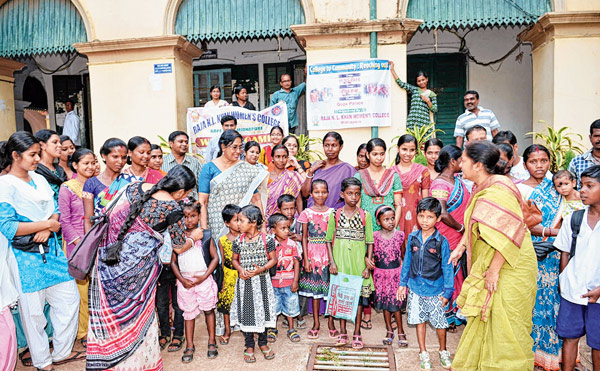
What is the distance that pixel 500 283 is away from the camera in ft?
8.93

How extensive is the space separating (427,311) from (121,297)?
226cm

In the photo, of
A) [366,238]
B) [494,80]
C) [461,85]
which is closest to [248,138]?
[366,238]

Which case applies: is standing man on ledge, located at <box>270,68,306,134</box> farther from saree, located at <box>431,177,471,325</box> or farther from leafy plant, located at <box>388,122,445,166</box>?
saree, located at <box>431,177,471,325</box>

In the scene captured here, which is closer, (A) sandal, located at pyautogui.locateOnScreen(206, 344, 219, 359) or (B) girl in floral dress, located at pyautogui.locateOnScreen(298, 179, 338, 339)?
(A) sandal, located at pyautogui.locateOnScreen(206, 344, 219, 359)

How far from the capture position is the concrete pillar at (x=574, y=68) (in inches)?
229

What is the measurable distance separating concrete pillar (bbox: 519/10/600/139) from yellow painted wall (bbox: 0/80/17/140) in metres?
8.79

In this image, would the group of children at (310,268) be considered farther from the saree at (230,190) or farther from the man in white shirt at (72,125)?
the man in white shirt at (72,125)

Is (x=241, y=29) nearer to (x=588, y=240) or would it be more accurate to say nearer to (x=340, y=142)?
(x=340, y=142)

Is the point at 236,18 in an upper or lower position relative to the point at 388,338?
upper

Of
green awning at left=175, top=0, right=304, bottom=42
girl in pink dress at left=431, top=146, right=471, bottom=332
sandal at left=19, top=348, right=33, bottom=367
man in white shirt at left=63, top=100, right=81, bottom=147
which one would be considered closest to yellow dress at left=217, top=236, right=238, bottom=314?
sandal at left=19, top=348, right=33, bottom=367

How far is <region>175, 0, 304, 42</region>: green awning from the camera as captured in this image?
6461 millimetres

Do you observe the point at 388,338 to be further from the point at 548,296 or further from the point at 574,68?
the point at 574,68

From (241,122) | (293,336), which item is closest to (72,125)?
(241,122)

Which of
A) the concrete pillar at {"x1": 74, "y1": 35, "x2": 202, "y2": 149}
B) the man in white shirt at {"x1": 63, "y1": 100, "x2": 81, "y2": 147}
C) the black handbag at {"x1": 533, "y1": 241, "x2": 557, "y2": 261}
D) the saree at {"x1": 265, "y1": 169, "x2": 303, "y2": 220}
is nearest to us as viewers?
the black handbag at {"x1": 533, "y1": 241, "x2": 557, "y2": 261}
